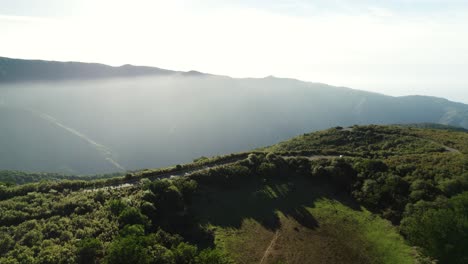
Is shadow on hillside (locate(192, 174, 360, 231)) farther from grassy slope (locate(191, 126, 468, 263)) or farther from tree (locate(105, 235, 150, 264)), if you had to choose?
tree (locate(105, 235, 150, 264))

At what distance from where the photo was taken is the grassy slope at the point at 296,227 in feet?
155

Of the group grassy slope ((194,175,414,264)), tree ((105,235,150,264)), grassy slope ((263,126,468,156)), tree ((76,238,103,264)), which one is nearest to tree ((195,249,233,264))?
tree ((105,235,150,264))

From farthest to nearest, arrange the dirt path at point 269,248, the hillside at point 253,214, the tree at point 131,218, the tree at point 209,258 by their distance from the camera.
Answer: the dirt path at point 269,248, the tree at point 131,218, the hillside at point 253,214, the tree at point 209,258

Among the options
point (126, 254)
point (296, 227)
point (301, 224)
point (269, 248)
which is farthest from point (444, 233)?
point (126, 254)

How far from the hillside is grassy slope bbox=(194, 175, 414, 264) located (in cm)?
18

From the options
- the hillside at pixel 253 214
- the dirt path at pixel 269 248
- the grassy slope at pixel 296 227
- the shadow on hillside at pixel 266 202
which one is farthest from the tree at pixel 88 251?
the dirt path at pixel 269 248

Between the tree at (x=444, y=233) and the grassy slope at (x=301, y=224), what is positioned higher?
the tree at (x=444, y=233)

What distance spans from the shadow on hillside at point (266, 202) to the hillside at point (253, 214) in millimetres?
199

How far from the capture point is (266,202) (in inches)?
2410

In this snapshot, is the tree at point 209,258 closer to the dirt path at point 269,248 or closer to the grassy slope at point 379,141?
the dirt path at point 269,248

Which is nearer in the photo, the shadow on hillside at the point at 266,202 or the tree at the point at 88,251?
the tree at the point at 88,251

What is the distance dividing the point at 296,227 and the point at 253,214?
7498 mm

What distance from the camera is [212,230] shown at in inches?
2019

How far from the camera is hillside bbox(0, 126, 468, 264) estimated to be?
39.6 m
